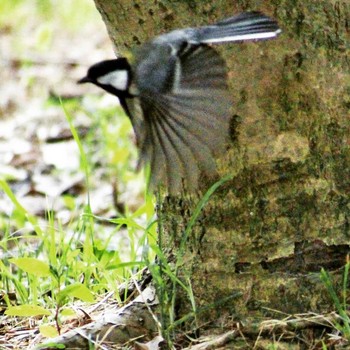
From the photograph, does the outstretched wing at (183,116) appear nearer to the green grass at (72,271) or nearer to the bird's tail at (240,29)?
the bird's tail at (240,29)

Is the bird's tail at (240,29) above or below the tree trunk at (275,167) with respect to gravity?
above

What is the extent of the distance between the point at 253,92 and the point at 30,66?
3903 mm

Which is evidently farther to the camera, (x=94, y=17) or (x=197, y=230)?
(x=94, y=17)

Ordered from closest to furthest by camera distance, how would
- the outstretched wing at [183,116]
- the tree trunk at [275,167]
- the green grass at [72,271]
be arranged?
1. the outstretched wing at [183,116]
2. the tree trunk at [275,167]
3. the green grass at [72,271]

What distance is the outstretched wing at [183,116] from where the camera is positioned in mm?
1573

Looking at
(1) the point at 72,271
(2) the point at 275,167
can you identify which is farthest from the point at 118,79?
(1) the point at 72,271

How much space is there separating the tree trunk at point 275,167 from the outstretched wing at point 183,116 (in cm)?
25

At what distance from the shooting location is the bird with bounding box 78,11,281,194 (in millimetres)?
1578

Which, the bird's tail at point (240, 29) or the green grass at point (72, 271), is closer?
the bird's tail at point (240, 29)

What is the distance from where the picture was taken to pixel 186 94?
5.16ft

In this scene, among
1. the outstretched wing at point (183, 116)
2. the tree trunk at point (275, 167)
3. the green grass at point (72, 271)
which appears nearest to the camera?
the outstretched wing at point (183, 116)

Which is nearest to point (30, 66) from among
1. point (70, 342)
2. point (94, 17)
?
point (94, 17)

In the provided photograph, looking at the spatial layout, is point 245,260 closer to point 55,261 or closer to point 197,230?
point 197,230

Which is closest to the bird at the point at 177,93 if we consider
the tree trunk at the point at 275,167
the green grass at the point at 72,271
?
the tree trunk at the point at 275,167
